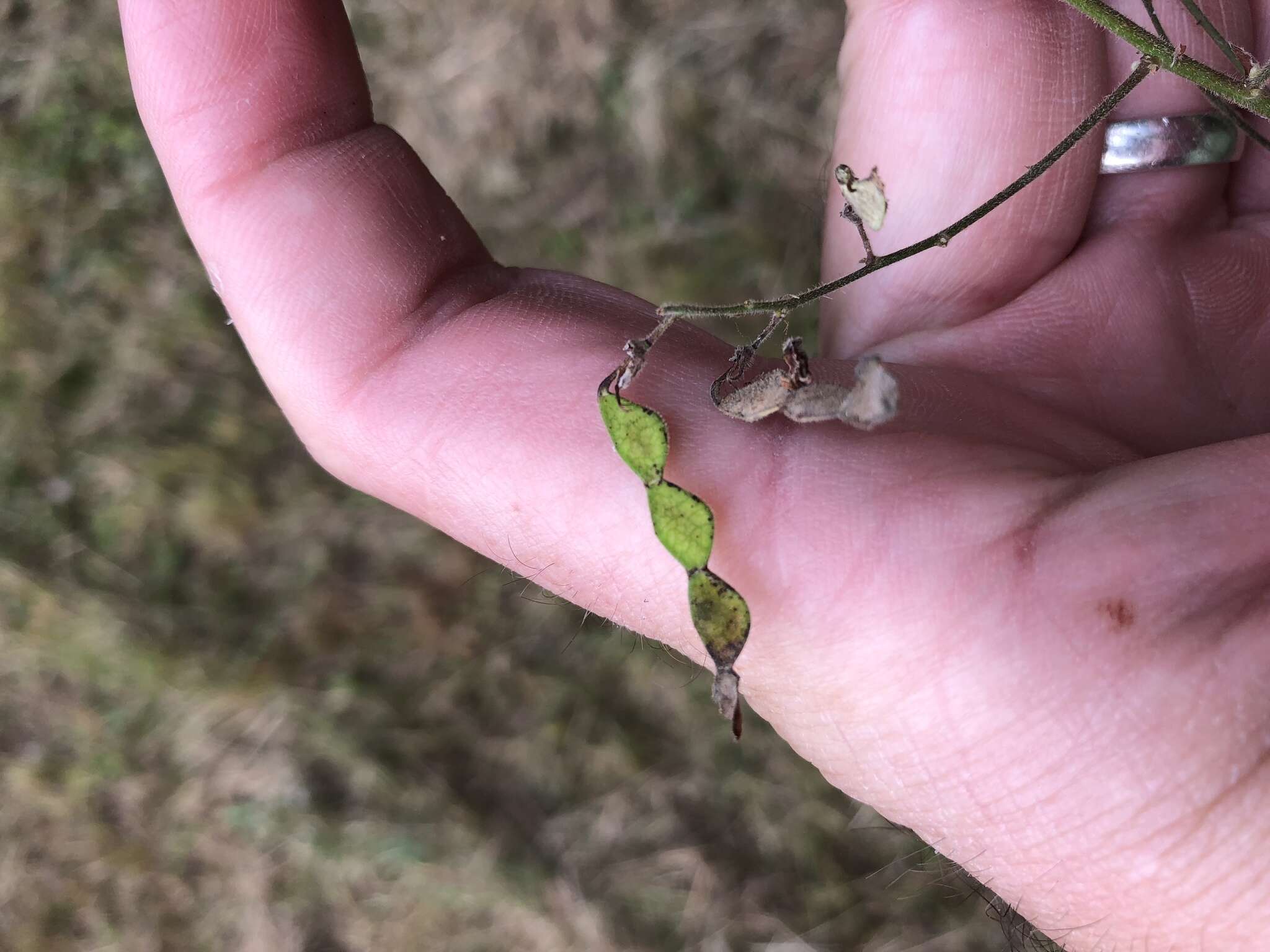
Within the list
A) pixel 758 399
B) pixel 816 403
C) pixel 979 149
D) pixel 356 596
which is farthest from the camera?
pixel 356 596

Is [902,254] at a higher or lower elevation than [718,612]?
higher

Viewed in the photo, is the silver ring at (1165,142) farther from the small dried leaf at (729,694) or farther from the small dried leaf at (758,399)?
the small dried leaf at (729,694)

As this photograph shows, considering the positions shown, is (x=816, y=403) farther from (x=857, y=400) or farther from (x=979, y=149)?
(x=979, y=149)

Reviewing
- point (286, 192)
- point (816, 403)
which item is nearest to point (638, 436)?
point (816, 403)

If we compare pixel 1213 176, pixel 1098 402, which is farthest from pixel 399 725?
pixel 1213 176

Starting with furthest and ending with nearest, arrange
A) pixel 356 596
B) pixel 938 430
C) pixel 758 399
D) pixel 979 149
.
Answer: pixel 356 596 < pixel 979 149 < pixel 938 430 < pixel 758 399

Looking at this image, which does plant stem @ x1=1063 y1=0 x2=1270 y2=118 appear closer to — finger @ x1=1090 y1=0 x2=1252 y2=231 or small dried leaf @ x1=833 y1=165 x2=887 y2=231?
small dried leaf @ x1=833 y1=165 x2=887 y2=231

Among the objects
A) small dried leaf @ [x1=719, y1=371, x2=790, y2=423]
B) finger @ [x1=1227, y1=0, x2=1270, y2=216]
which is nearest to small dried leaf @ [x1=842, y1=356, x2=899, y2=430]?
small dried leaf @ [x1=719, y1=371, x2=790, y2=423]
